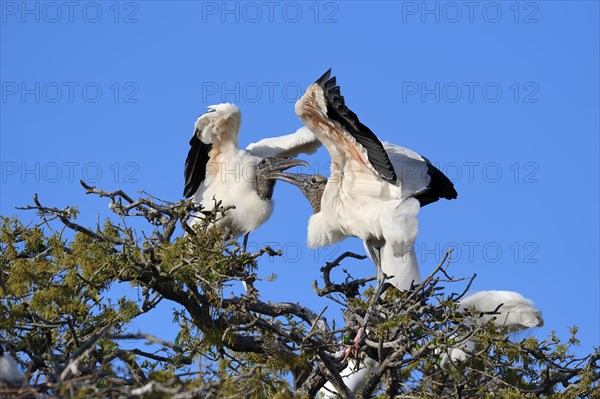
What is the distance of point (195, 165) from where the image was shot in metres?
8.71

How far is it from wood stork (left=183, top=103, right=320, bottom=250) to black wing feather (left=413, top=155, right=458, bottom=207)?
1.43m

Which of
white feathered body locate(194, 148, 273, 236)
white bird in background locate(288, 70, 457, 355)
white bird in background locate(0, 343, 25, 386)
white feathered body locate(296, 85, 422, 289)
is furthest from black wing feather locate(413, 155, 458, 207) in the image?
white bird in background locate(0, 343, 25, 386)

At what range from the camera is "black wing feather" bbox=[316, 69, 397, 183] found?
6.80 meters

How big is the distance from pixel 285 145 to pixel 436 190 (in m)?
1.78

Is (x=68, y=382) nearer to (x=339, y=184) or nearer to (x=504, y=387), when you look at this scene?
(x=504, y=387)

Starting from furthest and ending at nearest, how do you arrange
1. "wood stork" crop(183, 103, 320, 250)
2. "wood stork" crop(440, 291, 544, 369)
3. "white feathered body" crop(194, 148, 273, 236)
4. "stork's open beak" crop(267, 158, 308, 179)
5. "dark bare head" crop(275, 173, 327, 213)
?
"stork's open beak" crop(267, 158, 308, 179)
"white feathered body" crop(194, 148, 273, 236)
"wood stork" crop(183, 103, 320, 250)
"dark bare head" crop(275, 173, 327, 213)
"wood stork" crop(440, 291, 544, 369)

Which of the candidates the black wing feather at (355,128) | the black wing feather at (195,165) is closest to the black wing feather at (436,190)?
the black wing feather at (355,128)

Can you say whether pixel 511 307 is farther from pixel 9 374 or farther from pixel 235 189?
pixel 9 374

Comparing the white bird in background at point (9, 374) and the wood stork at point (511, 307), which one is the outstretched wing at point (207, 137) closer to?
the wood stork at point (511, 307)

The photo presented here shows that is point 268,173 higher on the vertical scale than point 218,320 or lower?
higher

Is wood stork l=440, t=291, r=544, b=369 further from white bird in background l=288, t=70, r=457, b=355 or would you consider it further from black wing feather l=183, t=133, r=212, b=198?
black wing feather l=183, t=133, r=212, b=198

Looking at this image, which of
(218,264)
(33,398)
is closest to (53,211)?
(218,264)

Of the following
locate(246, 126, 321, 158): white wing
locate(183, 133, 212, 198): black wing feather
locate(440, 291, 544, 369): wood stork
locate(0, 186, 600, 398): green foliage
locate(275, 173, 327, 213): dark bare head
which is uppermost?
locate(246, 126, 321, 158): white wing

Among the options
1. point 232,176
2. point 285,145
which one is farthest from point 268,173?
point 285,145
